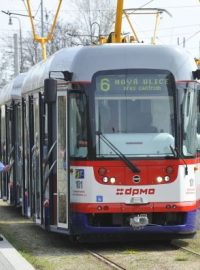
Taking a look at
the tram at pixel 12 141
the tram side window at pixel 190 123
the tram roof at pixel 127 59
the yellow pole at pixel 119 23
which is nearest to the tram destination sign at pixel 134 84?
the tram roof at pixel 127 59

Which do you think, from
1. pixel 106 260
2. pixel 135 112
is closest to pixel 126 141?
pixel 135 112

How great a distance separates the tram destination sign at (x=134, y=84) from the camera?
11852 millimetres

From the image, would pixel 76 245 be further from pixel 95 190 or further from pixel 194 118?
pixel 194 118

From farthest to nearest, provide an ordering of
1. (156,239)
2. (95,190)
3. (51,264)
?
(156,239)
(95,190)
(51,264)

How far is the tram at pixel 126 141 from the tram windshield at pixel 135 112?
1 cm

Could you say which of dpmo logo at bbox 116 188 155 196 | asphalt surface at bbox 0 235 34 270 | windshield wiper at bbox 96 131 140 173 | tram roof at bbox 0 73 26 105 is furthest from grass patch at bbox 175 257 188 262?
tram roof at bbox 0 73 26 105

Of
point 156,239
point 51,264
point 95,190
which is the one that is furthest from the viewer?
point 156,239

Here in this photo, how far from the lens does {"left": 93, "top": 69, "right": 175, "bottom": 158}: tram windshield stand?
1173cm

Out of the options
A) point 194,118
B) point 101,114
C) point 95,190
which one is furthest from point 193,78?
point 95,190

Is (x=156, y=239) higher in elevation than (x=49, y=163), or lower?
lower

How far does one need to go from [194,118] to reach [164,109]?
1.82ft

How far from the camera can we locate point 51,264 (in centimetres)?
1077

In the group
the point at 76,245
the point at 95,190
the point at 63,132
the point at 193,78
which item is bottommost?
the point at 76,245

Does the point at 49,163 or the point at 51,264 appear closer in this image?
the point at 51,264
